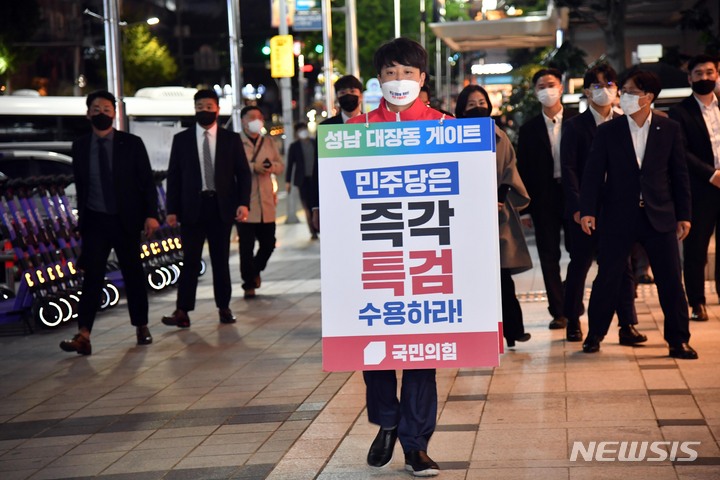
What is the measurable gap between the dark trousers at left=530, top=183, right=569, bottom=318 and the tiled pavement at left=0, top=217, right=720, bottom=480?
12.9 inches

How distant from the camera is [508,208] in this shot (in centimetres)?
948

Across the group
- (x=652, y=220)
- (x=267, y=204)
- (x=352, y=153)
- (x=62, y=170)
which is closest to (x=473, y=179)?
(x=352, y=153)

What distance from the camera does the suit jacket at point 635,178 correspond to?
8.78 meters

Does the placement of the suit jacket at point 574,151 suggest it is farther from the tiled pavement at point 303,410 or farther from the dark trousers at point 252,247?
the dark trousers at point 252,247

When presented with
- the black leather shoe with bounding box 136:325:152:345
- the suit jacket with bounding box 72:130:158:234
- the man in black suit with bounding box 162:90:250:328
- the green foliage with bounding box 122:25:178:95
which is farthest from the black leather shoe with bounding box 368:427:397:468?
the green foliage with bounding box 122:25:178:95

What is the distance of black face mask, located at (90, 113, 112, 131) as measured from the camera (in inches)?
412

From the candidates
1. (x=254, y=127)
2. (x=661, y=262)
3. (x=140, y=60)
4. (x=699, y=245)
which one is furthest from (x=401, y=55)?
(x=140, y=60)

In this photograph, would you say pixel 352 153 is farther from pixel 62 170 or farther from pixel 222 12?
pixel 222 12

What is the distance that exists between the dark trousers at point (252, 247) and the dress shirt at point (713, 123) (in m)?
5.49

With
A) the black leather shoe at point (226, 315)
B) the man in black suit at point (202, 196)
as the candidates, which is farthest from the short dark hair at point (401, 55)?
the black leather shoe at point (226, 315)

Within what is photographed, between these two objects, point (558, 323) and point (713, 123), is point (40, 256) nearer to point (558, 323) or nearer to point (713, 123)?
point (558, 323)

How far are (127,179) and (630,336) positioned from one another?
414 centimetres

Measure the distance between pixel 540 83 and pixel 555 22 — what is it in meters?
13.3

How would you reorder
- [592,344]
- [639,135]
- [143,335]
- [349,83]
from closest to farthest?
[639,135] → [592,344] → [143,335] → [349,83]
